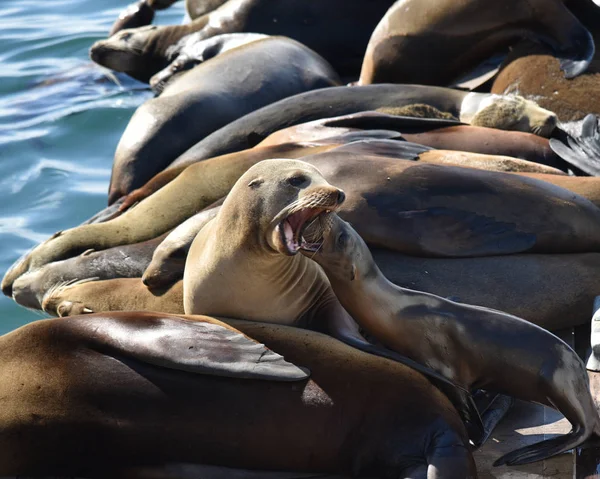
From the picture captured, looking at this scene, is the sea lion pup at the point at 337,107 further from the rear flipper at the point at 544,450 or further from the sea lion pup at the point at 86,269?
the rear flipper at the point at 544,450

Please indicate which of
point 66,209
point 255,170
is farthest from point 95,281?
point 66,209

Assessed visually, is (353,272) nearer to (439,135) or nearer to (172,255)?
(172,255)

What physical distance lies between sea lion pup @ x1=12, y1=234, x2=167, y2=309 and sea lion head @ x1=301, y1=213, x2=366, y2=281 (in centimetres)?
153

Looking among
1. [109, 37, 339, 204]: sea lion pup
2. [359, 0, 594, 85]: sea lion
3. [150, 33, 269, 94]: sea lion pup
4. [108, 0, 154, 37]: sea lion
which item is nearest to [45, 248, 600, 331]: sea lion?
[359, 0, 594, 85]: sea lion

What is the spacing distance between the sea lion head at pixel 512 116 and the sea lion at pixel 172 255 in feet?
5.96

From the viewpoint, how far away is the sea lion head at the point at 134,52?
946 centimetres

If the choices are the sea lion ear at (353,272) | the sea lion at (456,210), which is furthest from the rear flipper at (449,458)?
the sea lion at (456,210)

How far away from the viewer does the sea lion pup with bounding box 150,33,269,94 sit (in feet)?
26.8

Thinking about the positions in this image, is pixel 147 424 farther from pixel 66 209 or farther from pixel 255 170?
pixel 66 209

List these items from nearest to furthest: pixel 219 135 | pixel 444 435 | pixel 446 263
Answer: pixel 444 435 < pixel 446 263 < pixel 219 135

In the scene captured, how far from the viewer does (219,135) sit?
20.8 feet

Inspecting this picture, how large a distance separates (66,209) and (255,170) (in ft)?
13.7

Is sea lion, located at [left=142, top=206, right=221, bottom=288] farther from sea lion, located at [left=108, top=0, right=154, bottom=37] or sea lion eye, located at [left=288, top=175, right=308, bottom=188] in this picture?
sea lion, located at [left=108, top=0, right=154, bottom=37]

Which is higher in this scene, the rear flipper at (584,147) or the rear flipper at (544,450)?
the rear flipper at (584,147)
